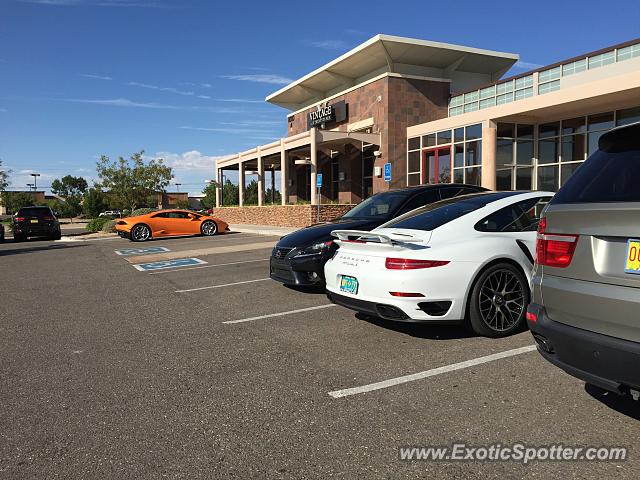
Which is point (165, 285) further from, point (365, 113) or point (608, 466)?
point (365, 113)

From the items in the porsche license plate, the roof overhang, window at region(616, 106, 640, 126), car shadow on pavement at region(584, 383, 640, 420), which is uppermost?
the roof overhang

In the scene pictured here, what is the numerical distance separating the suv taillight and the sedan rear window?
1.88m

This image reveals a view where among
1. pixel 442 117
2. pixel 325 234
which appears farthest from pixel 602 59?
pixel 325 234

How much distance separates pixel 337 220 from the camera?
7918 millimetres

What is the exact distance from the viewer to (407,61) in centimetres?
2577

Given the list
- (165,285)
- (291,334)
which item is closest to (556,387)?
(291,334)

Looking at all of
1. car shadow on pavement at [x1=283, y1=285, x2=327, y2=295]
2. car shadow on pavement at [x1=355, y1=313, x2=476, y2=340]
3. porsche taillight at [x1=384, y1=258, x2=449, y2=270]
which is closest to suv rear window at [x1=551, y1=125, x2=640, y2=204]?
porsche taillight at [x1=384, y1=258, x2=449, y2=270]

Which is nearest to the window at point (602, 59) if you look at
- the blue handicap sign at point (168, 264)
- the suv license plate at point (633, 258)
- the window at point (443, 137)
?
the window at point (443, 137)

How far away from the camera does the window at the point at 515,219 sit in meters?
5.11

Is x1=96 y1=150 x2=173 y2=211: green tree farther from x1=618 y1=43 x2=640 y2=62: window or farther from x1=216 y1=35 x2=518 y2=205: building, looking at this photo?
x1=618 y1=43 x2=640 y2=62: window

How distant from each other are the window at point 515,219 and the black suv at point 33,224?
22.5m

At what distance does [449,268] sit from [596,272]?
6.17 feet

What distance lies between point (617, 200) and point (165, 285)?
7623 millimetres

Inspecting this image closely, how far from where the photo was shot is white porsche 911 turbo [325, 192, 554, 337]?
4.51 meters
